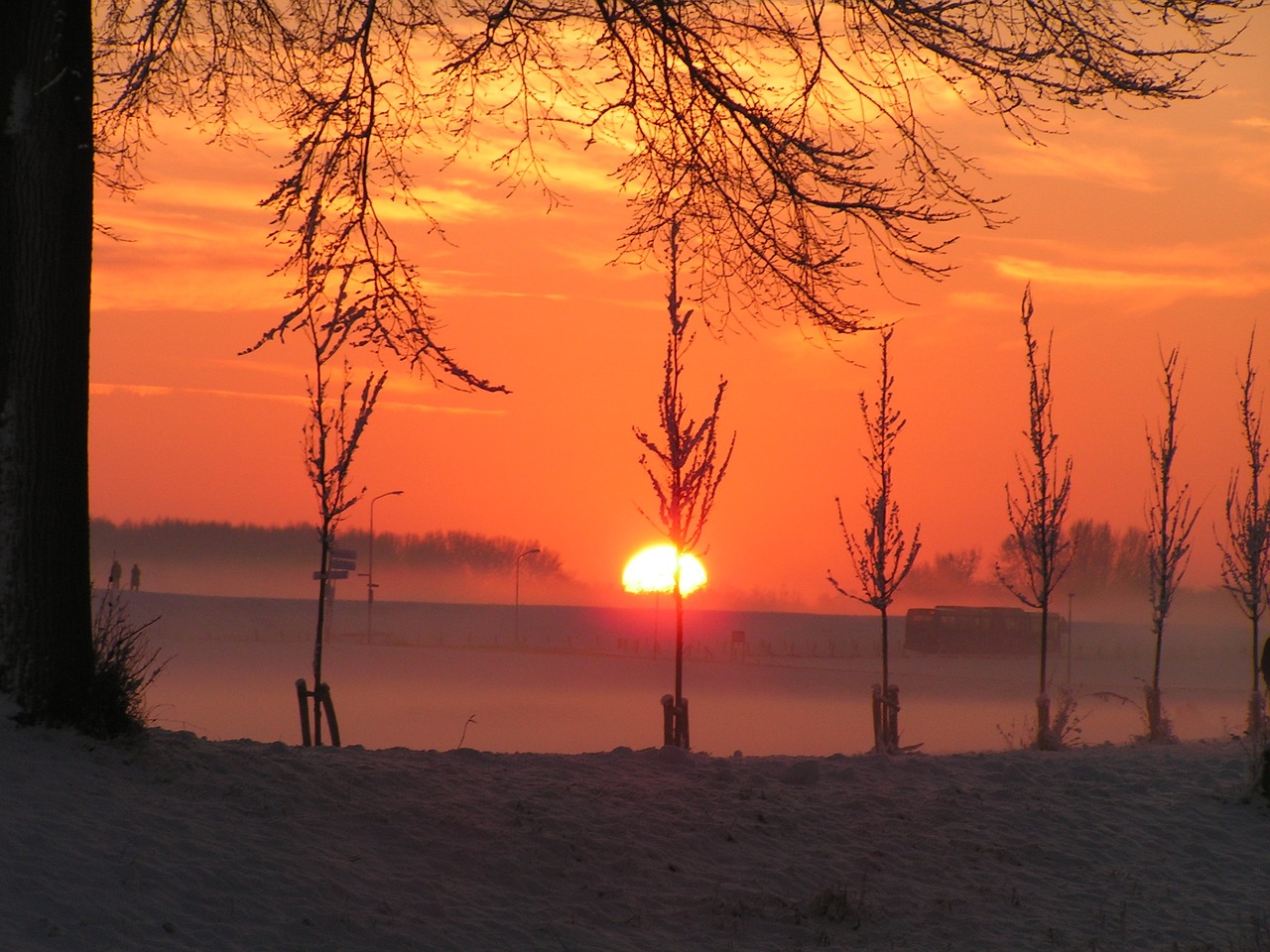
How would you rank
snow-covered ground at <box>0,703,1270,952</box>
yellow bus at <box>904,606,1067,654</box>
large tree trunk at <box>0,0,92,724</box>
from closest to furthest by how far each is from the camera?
snow-covered ground at <box>0,703,1270,952</box> → large tree trunk at <box>0,0,92,724</box> → yellow bus at <box>904,606,1067,654</box>

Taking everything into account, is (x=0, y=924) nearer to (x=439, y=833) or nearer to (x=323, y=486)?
(x=439, y=833)

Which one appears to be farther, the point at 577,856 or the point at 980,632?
the point at 980,632

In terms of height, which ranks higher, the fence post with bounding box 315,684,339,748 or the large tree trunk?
the large tree trunk

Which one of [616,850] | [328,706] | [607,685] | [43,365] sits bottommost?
[607,685]

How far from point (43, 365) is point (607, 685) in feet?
154

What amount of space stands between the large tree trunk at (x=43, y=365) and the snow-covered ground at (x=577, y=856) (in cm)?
50

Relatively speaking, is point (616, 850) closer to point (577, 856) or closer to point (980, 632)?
point (577, 856)

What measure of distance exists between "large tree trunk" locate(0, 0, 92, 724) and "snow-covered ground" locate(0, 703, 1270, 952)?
497mm

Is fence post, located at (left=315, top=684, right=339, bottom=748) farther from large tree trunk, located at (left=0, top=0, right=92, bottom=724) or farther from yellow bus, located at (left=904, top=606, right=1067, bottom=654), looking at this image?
yellow bus, located at (left=904, top=606, right=1067, bottom=654)

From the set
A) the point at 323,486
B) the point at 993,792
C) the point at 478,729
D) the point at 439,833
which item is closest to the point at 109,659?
the point at 439,833

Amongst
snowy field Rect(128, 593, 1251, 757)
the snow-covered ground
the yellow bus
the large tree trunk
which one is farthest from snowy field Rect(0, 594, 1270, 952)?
the yellow bus

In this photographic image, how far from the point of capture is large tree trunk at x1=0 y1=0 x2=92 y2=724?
8.19 metres

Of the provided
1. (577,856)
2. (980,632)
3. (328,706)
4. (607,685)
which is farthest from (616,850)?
(980,632)

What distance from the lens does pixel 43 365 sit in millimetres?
8242
